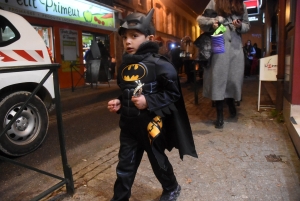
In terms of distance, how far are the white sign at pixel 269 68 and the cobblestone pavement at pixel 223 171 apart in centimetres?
152

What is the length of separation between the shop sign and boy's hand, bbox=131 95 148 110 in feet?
29.6

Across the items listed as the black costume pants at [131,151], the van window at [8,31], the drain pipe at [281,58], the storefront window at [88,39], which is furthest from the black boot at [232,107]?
the storefront window at [88,39]

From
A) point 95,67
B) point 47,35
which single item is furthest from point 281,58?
point 47,35

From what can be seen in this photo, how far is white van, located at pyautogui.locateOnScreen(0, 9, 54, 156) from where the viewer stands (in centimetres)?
404

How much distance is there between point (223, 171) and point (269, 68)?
11.3 feet

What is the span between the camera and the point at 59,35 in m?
12.0

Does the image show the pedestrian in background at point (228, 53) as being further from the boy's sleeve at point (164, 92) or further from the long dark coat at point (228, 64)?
the boy's sleeve at point (164, 92)

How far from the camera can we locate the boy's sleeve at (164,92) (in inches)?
82.7

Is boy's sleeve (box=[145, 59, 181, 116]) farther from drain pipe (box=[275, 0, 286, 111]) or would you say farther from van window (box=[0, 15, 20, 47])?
drain pipe (box=[275, 0, 286, 111])

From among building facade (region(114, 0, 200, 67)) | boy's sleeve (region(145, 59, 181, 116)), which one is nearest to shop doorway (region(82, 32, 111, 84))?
building facade (region(114, 0, 200, 67))

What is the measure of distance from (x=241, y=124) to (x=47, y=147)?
3045 millimetres

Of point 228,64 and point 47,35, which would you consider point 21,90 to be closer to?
point 228,64

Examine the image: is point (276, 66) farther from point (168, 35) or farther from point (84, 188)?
point (168, 35)

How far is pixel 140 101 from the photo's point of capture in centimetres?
204
